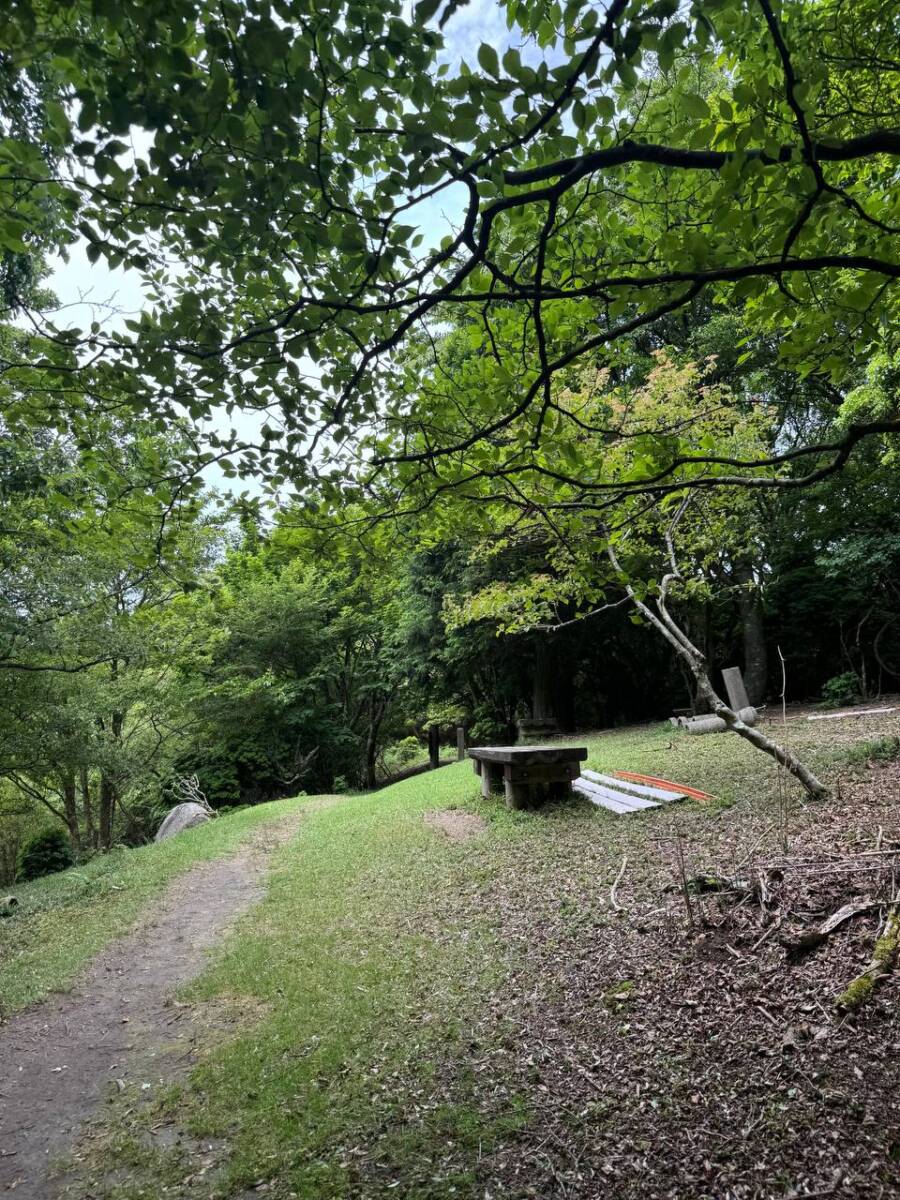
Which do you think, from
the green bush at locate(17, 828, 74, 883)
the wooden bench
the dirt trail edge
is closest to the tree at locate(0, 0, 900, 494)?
the dirt trail edge

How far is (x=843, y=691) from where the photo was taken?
14273mm

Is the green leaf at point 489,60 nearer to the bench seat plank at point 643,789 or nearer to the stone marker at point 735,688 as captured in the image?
the bench seat plank at point 643,789

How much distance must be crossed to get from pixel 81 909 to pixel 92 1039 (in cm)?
423

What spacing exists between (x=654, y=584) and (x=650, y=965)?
231 cm

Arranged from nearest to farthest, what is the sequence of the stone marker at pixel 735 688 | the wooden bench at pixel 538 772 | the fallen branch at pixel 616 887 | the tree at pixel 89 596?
the tree at pixel 89 596 < the fallen branch at pixel 616 887 < the wooden bench at pixel 538 772 < the stone marker at pixel 735 688

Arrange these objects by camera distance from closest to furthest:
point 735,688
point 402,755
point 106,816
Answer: point 735,688 → point 106,816 → point 402,755

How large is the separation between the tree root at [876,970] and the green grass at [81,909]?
556 cm

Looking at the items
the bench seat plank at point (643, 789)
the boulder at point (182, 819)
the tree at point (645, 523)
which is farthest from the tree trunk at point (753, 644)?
the boulder at point (182, 819)

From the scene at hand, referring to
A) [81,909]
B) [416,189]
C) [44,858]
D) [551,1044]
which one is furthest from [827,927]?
[44,858]

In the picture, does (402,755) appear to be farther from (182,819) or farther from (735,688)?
(735,688)

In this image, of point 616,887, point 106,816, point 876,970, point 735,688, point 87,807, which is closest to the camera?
point 876,970

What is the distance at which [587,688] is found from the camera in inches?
853

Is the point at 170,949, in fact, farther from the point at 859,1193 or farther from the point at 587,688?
the point at 587,688

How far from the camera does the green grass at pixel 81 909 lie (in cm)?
573
